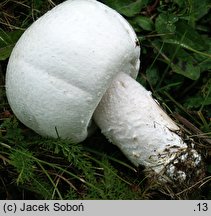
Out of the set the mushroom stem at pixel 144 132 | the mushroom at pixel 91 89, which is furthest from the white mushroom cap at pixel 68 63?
the mushroom stem at pixel 144 132

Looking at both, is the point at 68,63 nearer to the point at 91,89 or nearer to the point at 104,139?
the point at 91,89

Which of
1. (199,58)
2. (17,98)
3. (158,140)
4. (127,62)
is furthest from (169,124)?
(17,98)

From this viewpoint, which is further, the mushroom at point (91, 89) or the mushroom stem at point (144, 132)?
the mushroom stem at point (144, 132)

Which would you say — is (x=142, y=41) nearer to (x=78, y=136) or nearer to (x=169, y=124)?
(x=169, y=124)

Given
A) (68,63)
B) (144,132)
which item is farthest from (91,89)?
(144,132)

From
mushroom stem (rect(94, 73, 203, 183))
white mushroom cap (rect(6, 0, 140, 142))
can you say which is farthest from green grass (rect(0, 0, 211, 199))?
white mushroom cap (rect(6, 0, 140, 142))

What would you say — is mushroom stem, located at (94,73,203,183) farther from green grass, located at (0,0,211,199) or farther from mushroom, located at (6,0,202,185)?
green grass, located at (0,0,211,199)

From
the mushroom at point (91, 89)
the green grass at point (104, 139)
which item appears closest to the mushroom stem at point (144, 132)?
the mushroom at point (91, 89)

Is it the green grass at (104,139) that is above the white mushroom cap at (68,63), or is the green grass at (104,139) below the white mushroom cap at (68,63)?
below

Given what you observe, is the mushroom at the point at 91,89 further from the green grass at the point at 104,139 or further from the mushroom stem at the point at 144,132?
the green grass at the point at 104,139
